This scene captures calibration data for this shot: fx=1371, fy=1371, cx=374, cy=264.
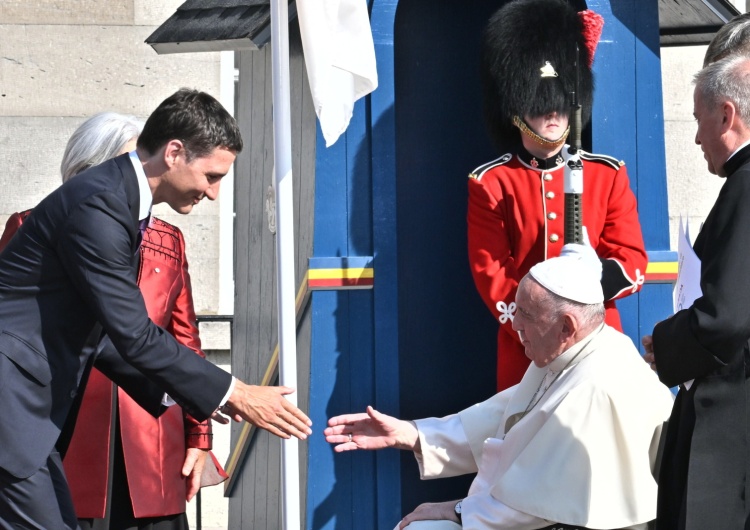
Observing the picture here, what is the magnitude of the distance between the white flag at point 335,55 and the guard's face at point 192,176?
17.2 inches

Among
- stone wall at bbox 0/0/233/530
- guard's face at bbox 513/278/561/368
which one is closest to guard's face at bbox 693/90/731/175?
guard's face at bbox 513/278/561/368

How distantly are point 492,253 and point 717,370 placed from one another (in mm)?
1438

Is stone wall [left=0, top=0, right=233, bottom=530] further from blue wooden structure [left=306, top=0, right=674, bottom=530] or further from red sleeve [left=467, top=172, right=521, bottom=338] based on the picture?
red sleeve [left=467, top=172, right=521, bottom=338]

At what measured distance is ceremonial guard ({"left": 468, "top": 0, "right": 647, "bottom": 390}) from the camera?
4.91 meters

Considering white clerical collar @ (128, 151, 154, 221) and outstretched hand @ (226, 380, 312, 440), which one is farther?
outstretched hand @ (226, 380, 312, 440)

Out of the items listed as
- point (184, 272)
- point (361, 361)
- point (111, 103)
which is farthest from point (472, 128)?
point (111, 103)

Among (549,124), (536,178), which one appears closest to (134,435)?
(536,178)

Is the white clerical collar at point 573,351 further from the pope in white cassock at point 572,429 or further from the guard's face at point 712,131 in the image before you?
the guard's face at point 712,131

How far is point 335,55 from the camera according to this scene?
14.0ft

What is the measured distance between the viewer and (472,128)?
5.83 m

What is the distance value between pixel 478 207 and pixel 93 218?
5.69 feet

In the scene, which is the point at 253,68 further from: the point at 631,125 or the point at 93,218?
the point at 93,218

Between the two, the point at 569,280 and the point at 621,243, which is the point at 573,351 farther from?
the point at 621,243

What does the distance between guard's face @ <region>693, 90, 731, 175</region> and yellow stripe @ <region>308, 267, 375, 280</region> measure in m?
1.73
